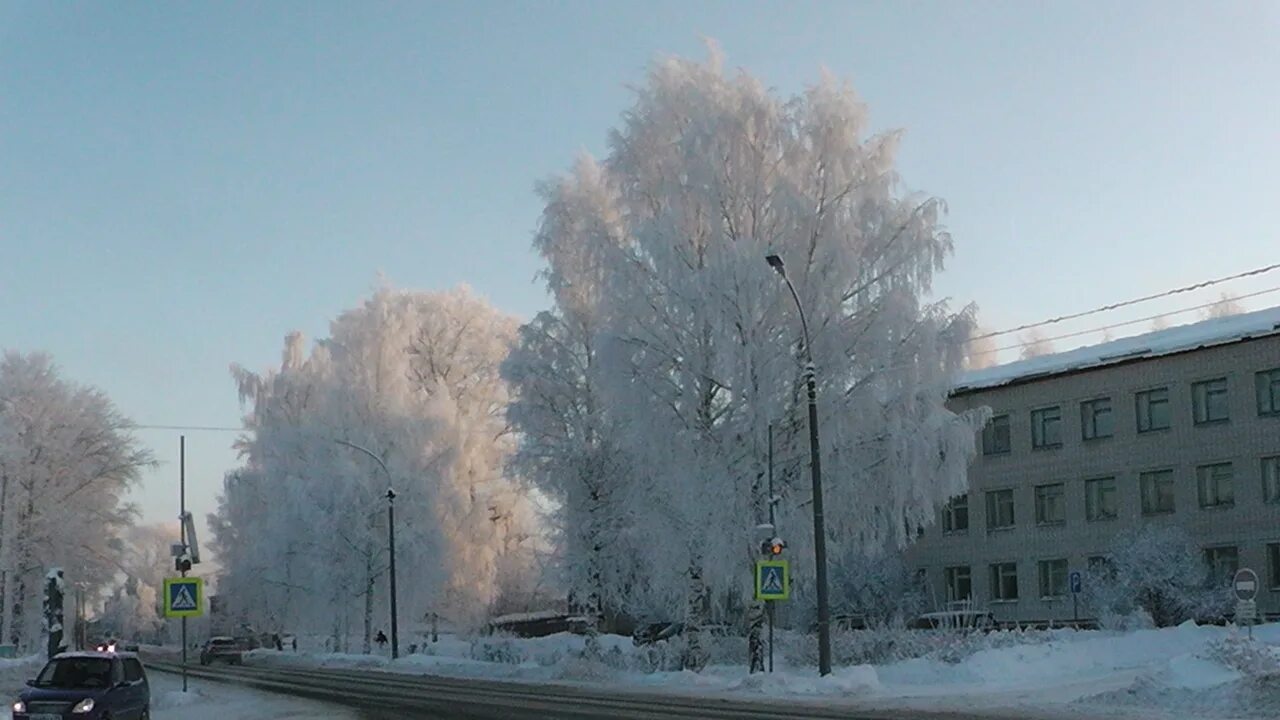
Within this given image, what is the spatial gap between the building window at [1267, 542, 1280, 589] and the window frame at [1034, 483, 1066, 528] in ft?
31.8

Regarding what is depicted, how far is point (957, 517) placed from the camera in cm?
6581

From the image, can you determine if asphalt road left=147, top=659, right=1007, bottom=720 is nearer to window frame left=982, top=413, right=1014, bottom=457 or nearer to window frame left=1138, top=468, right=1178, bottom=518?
window frame left=1138, top=468, right=1178, bottom=518

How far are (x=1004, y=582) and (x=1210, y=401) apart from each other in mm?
13395

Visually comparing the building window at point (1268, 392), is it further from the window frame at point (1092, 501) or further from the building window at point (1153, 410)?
the window frame at point (1092, 501)

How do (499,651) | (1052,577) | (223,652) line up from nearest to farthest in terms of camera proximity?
(499,651) → (1052,577) → (223,652)

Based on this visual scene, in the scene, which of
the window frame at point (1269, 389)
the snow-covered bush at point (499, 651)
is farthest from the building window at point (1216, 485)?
the snow-covered bush at point (499, 651)

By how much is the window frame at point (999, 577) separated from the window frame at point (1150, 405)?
9.16 meters

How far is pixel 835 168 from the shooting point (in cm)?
3728

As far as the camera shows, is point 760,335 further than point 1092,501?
No

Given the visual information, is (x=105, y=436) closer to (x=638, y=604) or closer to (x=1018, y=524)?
(x=638, y=604)

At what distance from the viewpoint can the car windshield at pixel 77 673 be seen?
2119 centimetres

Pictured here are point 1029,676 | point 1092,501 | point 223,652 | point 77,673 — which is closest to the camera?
point 77,673

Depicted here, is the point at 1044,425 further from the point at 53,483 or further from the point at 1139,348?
the point at 53,483

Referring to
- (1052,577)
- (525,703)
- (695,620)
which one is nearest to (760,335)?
(695,620)
